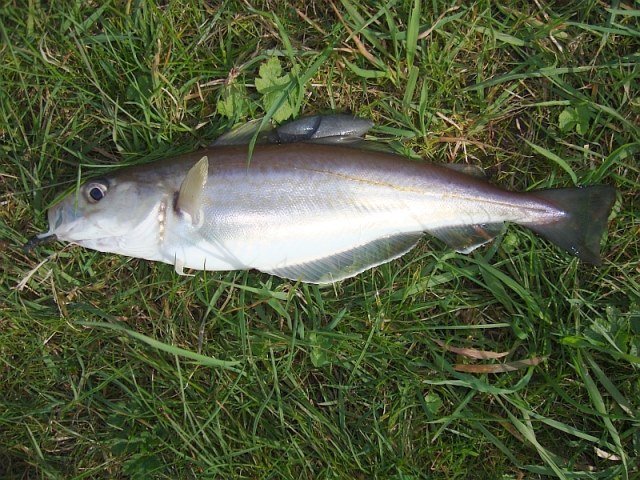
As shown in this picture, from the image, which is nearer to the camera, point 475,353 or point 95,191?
point 95,191

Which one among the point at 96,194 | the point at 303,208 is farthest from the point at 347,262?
the point at 96,194

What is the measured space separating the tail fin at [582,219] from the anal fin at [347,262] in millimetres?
847

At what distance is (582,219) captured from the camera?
8.88 feet

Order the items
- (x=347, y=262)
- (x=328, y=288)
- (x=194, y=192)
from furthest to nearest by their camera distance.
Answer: (x=328, y=288) → (x=347, y=262) → (x=194, y=192)

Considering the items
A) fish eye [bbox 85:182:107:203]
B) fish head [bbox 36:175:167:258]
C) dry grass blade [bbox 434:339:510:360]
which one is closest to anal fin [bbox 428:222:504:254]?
dry grass blade [bbox 434:339:510:360]

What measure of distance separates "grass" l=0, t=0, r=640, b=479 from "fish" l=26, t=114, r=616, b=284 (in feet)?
0.61

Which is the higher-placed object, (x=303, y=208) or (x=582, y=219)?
(x=303, y=208)

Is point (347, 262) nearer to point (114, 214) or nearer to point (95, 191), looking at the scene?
Answer: point (114, 214)

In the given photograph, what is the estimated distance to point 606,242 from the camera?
2.84m

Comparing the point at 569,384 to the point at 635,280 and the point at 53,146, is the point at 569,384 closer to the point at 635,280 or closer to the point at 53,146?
the point at 635,280

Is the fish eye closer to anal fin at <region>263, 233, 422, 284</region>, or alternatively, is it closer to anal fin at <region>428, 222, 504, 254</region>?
anal fin at <region>263, 233, 422, 284</region>

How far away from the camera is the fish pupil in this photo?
8.27ft

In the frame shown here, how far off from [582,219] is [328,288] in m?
1.49

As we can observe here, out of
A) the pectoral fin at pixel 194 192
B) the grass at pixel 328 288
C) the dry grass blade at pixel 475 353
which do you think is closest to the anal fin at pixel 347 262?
the grass at pixel 328 288
